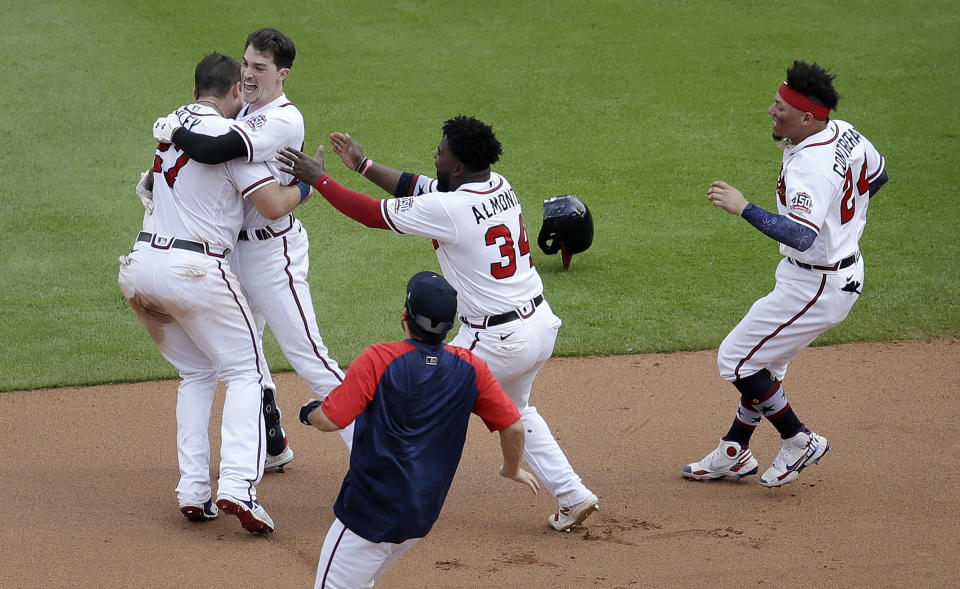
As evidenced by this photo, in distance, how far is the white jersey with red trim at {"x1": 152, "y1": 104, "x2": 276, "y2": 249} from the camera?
15.1 ft

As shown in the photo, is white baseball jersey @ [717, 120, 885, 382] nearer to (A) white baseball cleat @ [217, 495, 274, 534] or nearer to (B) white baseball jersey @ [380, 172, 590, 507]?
(B) white baseball jersey @ [380, 172, 590, 507]

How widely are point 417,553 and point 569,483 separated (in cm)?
75

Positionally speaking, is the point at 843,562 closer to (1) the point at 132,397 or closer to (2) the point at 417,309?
(2) the point at 417,309

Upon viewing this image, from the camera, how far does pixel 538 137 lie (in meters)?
11.8

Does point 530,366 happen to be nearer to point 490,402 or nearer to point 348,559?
point 490,402

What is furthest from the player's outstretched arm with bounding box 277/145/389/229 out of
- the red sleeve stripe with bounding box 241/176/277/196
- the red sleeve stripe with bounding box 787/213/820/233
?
the red sleeve stripe with bounding box 787/213/820/233

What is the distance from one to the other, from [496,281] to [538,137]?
7.44 metres

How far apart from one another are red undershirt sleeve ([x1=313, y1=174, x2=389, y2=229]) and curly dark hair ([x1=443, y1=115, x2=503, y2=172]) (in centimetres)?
44

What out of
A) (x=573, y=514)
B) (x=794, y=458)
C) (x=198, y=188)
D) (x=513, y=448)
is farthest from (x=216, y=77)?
(x=794, y=458)

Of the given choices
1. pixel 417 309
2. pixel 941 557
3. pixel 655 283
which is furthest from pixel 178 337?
pixel 655 283

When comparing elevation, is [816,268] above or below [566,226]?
above

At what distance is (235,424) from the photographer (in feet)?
15.2

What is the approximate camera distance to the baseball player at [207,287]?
4.54 meters

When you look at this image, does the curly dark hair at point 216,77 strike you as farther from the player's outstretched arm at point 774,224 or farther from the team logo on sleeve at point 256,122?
the player's outstretched arm at point 774,224
